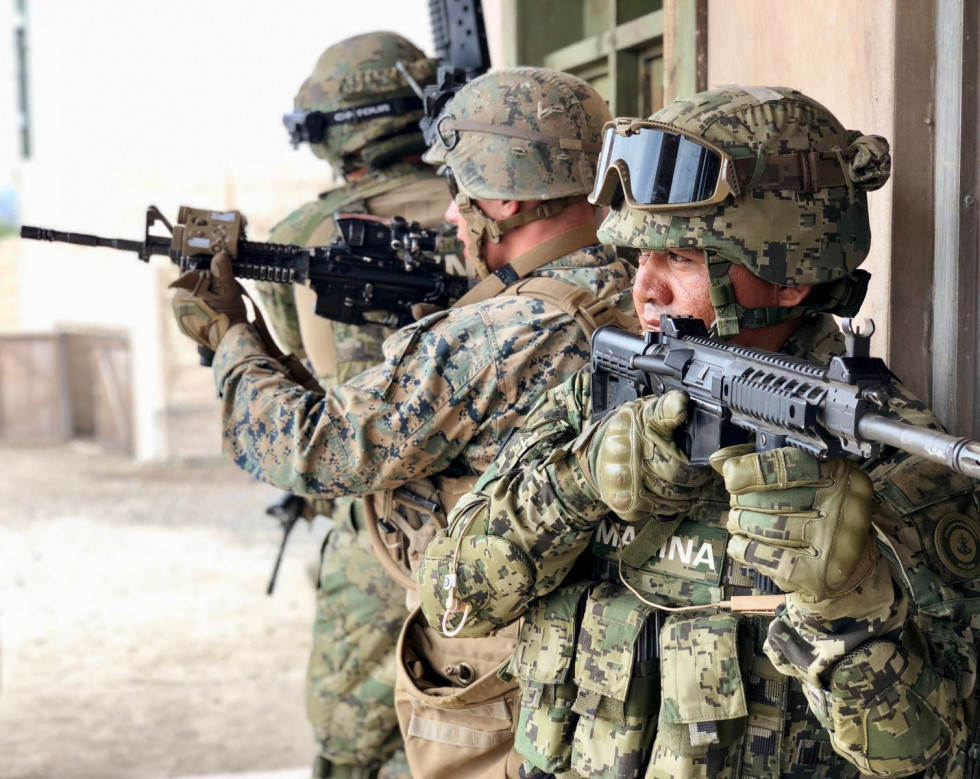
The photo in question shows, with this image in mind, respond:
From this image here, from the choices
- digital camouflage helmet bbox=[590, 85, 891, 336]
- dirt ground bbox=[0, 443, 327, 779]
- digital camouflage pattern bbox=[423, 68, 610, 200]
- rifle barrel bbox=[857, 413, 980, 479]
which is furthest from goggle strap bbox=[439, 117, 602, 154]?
dirt ground bbox=[0, 443, 327, 779]

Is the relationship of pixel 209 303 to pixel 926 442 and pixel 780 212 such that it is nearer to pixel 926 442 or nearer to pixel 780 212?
pixel 780 212

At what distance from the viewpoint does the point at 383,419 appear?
8.25ft

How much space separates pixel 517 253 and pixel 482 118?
331mm

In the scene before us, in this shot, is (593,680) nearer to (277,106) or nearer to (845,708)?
(845,708)

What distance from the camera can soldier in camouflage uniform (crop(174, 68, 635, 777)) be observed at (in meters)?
2.46

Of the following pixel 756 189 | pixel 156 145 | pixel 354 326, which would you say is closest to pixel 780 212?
pixel 756 189

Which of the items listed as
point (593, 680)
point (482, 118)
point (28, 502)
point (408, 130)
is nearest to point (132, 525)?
point (28, 502)

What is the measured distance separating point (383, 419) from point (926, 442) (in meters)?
1.38

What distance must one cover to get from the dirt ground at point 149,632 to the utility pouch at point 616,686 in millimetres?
3070

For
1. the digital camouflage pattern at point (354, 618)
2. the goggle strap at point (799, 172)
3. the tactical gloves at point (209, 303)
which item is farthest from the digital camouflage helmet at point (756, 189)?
the digital camouflage pattern at point (354, 618)

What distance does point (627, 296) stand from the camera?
257cm

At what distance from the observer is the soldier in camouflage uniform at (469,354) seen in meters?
2.46

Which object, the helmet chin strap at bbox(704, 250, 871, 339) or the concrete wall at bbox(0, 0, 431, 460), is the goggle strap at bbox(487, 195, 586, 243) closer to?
the helmet chin strap at bbox(704, 250, 871, 339)

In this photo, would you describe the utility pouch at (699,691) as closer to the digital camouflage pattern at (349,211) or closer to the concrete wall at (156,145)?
the digital camouflage pattern at (349,211)
